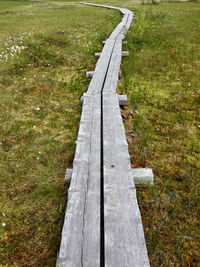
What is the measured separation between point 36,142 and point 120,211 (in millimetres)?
2683

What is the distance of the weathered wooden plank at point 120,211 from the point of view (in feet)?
6.31

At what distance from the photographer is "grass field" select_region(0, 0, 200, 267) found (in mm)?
2680

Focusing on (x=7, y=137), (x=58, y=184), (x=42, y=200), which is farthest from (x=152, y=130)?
(x=7, y=137)

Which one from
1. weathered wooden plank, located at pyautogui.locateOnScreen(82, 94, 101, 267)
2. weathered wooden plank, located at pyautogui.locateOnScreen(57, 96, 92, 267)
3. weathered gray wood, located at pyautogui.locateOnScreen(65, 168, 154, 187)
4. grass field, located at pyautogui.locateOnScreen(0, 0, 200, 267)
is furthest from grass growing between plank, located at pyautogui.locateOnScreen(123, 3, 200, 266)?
weathered wooden plank, located at pyautogui.locateOnScreen(57, 96, 92, 267)

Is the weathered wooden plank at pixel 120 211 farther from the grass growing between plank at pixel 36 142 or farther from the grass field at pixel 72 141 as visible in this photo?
the grass growing between plank at pixel 36 142

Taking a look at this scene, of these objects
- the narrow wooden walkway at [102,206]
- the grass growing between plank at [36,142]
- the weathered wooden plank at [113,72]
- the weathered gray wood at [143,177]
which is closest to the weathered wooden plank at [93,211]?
the narrow wooden walkway at [102,206]

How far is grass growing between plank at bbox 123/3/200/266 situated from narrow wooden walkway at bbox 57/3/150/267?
603mm

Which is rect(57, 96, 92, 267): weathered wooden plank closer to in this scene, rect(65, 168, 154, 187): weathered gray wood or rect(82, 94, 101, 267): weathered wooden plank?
rect(82, 94, 101, 267): weathered wooden plank

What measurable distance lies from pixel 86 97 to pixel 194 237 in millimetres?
3581

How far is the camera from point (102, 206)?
250 centimetres

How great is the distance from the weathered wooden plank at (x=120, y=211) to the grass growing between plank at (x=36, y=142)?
0.88 meters

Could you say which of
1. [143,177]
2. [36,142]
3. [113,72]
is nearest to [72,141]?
[36,142]

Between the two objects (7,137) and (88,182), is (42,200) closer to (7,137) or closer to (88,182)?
(88,182)

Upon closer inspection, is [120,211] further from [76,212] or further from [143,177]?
[143,177]
